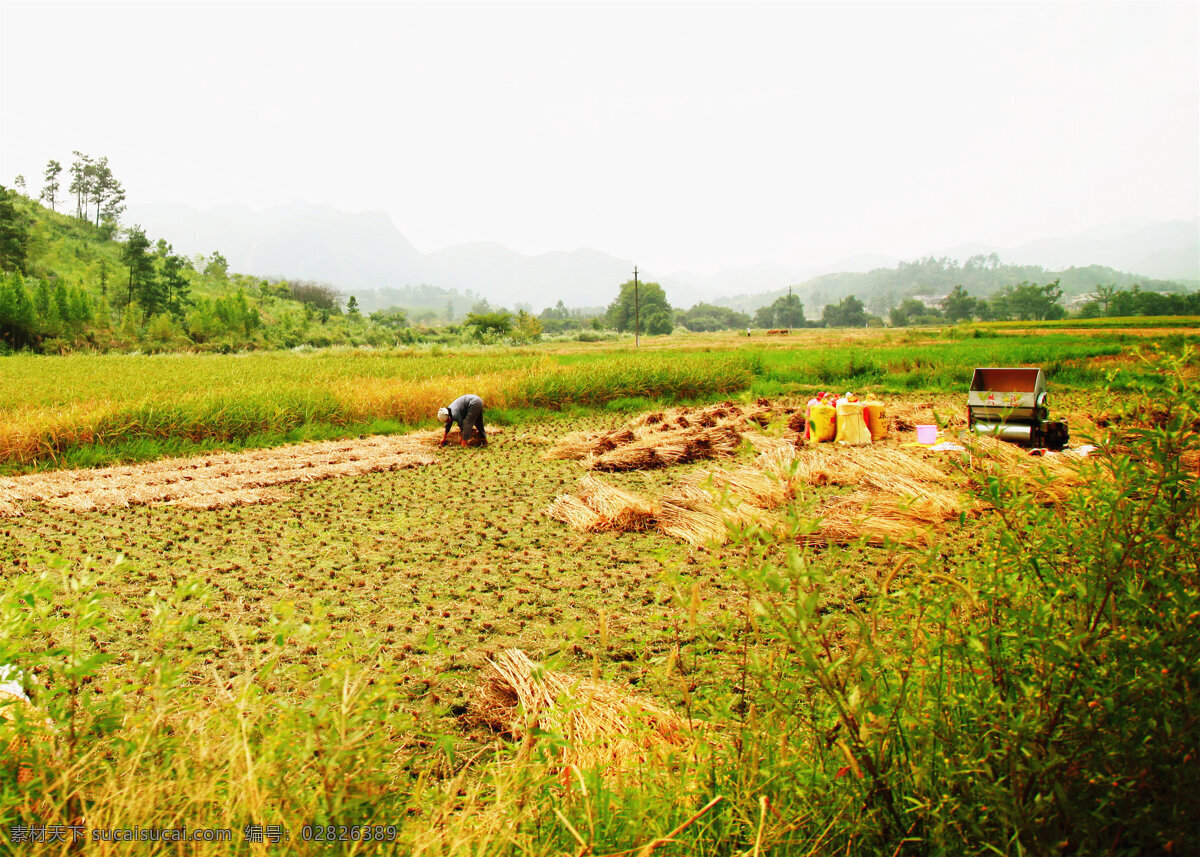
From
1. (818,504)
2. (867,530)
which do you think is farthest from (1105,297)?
(867,530)

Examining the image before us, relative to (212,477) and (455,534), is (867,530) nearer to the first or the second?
(455,534)

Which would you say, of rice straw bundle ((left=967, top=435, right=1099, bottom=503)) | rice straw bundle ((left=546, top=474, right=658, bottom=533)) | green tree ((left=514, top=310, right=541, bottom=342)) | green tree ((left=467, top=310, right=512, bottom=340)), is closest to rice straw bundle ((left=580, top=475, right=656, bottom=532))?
rice straw bundle ((left=546, top=474, right=658, bottom=533))

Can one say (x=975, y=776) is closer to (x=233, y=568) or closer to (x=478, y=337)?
(x=233, y=568)

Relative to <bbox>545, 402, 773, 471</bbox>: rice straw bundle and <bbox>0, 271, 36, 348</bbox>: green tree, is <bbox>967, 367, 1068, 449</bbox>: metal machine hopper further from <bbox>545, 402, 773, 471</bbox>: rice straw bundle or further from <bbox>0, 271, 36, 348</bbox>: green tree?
<bbox>0, 271, 36, 348</bbox>: green tree

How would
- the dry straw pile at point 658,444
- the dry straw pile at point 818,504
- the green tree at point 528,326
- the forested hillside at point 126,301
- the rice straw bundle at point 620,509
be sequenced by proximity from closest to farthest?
the dry straw pile at point 818,504 < the rice straw bundle at point 620,509 < the dry straw pile at point 658,444 < the forested hillside at point 126,301 < the green tree at point 528,326

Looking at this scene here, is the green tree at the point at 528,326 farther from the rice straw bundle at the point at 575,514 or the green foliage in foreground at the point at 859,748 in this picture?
Result: the green foliage in foreground at the point at 859,748

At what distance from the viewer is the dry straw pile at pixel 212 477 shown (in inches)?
257

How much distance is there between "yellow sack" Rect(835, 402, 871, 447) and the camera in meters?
8.68

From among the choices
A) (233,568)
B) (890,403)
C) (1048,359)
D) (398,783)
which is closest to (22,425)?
(233,568)

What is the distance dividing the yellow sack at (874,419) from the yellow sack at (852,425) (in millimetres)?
155

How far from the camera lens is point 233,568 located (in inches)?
184

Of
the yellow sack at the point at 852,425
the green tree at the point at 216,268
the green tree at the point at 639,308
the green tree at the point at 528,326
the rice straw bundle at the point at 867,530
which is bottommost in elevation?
the rice straw bundle at the point at 867,530

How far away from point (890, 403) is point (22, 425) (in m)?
14.5
